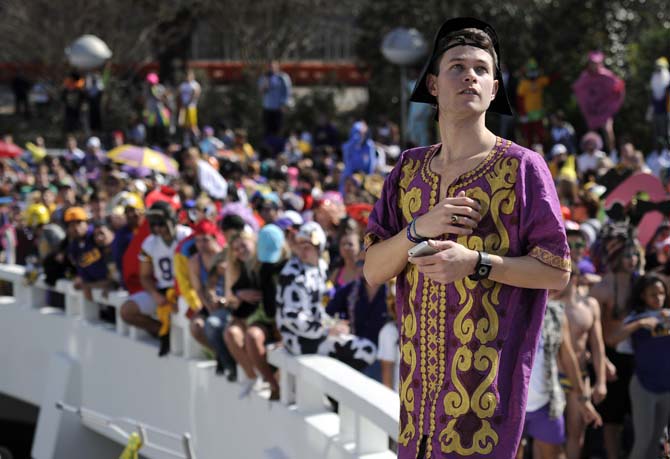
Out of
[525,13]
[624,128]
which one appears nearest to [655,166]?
[624,128]

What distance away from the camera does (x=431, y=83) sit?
141 inches

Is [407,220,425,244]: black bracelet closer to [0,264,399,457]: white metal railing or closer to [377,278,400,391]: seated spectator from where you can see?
[0,264,399,457]: white metal railing

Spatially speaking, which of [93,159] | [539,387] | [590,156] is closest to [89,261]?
[539,387]

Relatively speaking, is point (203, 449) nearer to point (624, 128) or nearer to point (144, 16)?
point (624, 128)

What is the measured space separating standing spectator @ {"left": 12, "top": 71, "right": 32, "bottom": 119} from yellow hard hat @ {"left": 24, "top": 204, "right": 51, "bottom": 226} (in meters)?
16.8

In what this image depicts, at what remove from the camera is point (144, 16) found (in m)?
29.0

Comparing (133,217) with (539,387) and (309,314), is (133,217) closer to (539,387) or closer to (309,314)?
(309,314)

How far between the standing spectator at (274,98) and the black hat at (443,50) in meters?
19.2

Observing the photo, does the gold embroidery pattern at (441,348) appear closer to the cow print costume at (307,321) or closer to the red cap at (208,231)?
the cow print costume at (307,321)

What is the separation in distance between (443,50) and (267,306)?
4.14 meters

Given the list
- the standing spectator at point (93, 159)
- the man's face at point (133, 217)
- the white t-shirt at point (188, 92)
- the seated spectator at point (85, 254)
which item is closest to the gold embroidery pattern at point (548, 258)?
the man's face at point (133, 217)

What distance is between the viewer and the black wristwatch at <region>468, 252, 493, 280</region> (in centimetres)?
322

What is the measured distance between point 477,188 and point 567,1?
19709 mm

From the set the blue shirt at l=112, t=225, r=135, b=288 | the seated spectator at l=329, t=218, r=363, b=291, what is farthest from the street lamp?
the seated spectator at l=329, t=218, r=363, b=291
